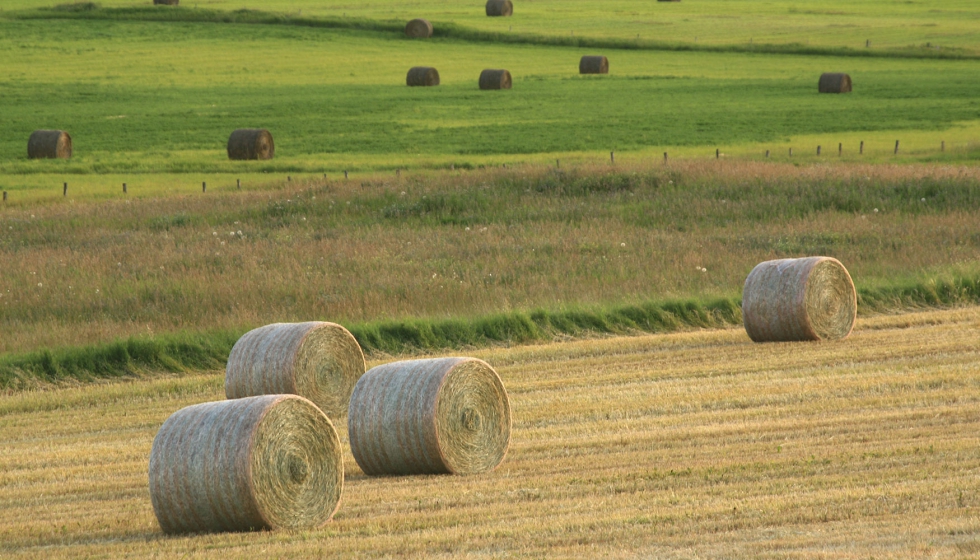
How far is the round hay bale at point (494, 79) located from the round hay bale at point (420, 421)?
49.0m

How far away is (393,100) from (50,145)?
18502 millimetres

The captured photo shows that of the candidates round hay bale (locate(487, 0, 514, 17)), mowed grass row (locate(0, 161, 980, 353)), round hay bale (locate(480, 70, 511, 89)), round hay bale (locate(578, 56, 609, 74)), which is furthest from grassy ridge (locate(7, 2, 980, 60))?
mowed grass row (locate(0, 161, 980, 353))

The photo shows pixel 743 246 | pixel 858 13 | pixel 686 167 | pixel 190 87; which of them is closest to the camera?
pixel 743 246

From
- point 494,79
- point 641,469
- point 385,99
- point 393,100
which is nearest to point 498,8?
point 494,79

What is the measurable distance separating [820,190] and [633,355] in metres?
13.5

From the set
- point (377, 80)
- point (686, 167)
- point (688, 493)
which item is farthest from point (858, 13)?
point (688, 493)

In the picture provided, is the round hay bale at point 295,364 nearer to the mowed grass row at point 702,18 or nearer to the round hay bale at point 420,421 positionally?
the round hay bale at point 420,421

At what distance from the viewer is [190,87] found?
207 feet

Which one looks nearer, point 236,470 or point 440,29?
point 236,470

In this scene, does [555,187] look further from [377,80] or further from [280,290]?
[377,80]

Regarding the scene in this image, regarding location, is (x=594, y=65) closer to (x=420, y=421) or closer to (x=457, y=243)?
(x=457, y=243)

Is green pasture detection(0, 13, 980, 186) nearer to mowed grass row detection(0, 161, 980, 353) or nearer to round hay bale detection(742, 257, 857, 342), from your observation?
mowed grass row detection(0, 161, 980, 353)

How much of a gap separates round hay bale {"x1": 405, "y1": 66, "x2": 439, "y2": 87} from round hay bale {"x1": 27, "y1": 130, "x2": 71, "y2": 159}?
907 inches

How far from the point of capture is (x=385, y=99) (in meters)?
57.6
